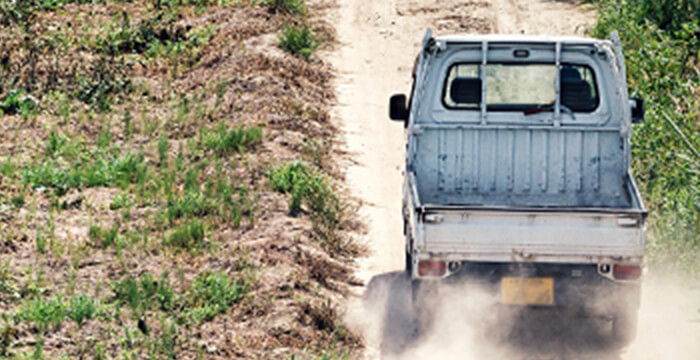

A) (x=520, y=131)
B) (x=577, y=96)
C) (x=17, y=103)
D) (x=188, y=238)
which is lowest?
(x=188, y=238)

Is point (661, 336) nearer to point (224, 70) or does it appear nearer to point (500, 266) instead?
point (500, 266)

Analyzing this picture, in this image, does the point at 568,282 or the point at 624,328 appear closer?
the point at 568,282

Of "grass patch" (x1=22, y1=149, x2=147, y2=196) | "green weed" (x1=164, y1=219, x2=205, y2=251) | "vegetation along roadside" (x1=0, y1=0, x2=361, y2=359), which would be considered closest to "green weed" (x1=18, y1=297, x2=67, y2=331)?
"vegetation along roadside" (x1=0, y1=0, x2=361, y2=359)

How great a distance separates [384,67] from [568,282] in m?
10.1

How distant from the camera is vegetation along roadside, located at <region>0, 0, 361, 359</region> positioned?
9023 millimetres

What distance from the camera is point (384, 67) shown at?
60.2 ft

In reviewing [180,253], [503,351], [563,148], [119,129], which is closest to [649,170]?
[563,148]

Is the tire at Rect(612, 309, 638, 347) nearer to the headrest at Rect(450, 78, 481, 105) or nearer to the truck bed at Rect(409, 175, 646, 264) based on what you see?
the truck bed at Rect(409, 175, 646, 264)

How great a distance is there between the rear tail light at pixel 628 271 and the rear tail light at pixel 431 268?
126 cm

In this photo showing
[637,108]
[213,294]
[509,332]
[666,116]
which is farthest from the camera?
[637,108]

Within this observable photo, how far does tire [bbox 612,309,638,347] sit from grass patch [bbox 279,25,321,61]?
948 centimetres

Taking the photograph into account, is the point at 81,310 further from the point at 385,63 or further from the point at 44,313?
the point at 385,63

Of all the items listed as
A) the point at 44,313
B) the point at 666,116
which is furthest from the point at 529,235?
the point at 44,313

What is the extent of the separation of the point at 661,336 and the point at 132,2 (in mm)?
13098
